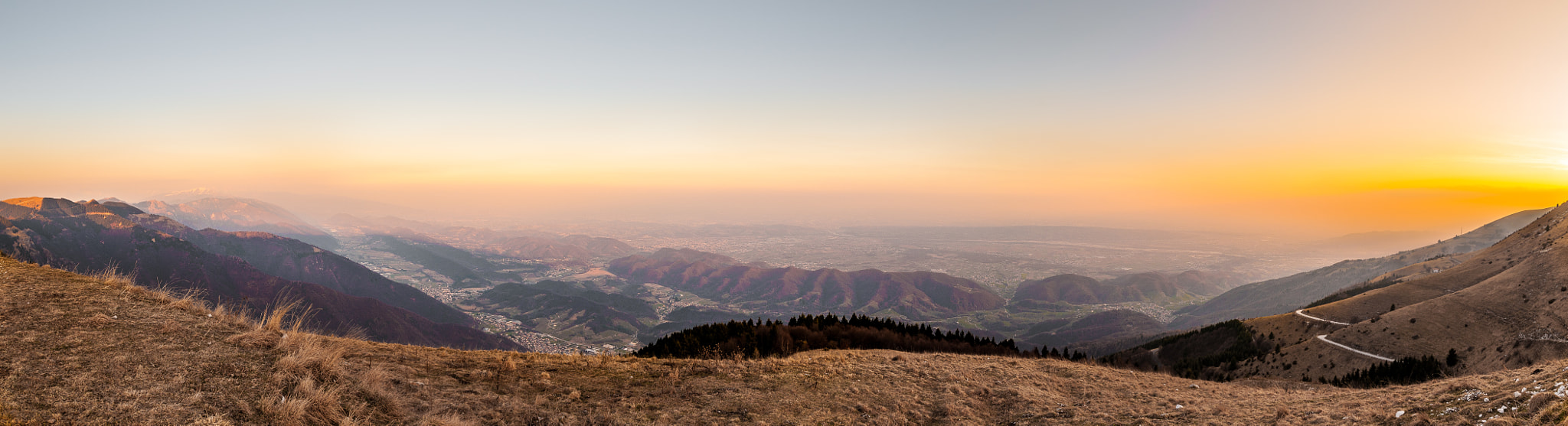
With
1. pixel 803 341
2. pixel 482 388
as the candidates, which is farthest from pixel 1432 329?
pixel 482 388

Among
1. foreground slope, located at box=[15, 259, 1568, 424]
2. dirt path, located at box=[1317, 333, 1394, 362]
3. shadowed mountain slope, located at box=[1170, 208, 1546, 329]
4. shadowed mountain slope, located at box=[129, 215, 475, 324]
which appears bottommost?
shadowed mountain slope, located at box=[129, 215, 475, 324]

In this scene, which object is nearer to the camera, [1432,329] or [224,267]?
[1432,329]

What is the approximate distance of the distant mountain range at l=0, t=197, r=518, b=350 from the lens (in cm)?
9038

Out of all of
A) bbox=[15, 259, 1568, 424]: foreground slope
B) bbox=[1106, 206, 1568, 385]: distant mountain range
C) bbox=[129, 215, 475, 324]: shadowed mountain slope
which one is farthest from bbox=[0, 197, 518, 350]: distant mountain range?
bbox=[1106, 206, 1568, 385]: distant mountain range

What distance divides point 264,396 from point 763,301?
187900 mm

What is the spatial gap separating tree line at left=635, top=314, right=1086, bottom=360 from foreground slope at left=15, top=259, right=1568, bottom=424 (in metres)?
5.13

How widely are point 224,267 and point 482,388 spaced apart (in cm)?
14516

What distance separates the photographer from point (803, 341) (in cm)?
2828

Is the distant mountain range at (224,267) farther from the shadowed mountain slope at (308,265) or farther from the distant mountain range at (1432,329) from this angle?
the distant mountain range at (1432,329)

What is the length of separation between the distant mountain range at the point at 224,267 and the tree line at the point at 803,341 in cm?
6356

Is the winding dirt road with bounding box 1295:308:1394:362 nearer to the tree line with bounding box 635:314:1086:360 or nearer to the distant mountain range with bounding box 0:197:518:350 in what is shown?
the tree line with bounding box 635:314:1086:360

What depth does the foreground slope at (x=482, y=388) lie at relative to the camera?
7188mm

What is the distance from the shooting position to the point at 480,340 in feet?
320

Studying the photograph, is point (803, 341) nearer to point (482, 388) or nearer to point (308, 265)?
point (482, 388)
